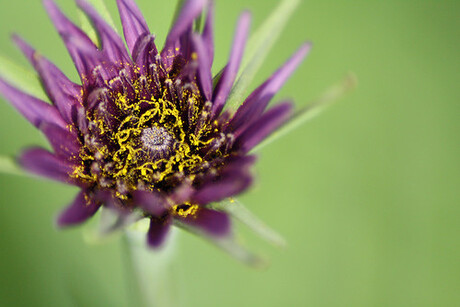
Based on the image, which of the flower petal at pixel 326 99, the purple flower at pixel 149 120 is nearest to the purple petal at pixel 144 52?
the purple flower at pixel 149 120

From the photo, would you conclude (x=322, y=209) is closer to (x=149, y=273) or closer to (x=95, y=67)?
(x=149, y=273)

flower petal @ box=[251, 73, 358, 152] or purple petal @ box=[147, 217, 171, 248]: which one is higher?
flower petal @ box=[251, 73, 358, 152]

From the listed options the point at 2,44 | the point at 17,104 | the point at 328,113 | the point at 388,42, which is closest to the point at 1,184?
the point at 2,44

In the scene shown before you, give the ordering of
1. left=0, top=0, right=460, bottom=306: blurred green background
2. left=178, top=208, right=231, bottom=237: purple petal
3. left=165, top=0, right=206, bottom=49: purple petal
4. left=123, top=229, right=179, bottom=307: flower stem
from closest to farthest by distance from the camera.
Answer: left=178, top=208, right=231, bottom=237: purple petal → left=165, top=0, right=206, bottom=49: purple petal → left=123, top=229, right=179, bottom=307: flower stem → left=0, top=0, right=460, bottom=306: blurred green background

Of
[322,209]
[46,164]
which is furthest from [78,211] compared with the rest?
[322,209]

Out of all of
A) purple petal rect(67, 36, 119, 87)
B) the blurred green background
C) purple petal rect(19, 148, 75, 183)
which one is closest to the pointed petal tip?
purple petal rect(19, 148, 75, 183)

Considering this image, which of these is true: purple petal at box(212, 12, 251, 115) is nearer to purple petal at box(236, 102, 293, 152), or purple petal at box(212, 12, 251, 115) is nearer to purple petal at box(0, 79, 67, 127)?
purple petal at box(236, 102, 293, 152)

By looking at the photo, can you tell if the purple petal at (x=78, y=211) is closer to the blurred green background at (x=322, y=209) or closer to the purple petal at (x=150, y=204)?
the purple petal at (x=150, y=204)
